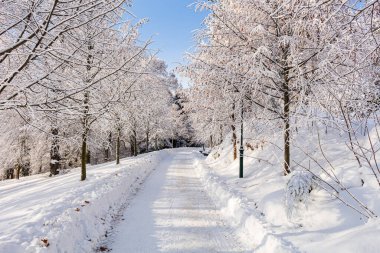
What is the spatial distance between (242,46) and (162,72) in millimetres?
42038

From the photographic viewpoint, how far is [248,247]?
6613mm

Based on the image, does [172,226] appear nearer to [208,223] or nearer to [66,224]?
[208,223]

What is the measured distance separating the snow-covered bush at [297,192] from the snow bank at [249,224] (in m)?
0.68

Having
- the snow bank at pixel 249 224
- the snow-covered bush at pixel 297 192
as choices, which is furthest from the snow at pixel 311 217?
the snow-covered bush at pixel 297 192

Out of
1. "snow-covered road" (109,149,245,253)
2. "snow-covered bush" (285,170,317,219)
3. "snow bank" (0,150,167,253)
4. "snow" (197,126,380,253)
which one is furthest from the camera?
"snow-covered bush" (285,170,317,219)

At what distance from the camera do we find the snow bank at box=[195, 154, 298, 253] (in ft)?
19.5

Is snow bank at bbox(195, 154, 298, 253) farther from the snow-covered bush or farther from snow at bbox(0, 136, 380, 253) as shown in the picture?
the snow-covered bush

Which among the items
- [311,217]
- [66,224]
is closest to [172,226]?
[66,224]

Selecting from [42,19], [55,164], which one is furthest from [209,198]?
[55,164]

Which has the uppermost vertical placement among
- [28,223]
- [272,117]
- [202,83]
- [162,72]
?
[162,72]

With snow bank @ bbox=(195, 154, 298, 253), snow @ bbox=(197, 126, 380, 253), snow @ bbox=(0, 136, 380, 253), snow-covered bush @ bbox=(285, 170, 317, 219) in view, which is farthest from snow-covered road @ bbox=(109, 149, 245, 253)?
snow-covered bush @ bbox=(285, 170, 317, 219)

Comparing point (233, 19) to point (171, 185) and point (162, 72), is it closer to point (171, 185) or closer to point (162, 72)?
point (171, 185)

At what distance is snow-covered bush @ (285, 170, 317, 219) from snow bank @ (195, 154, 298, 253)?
683mm

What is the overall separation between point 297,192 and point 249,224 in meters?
1.28
